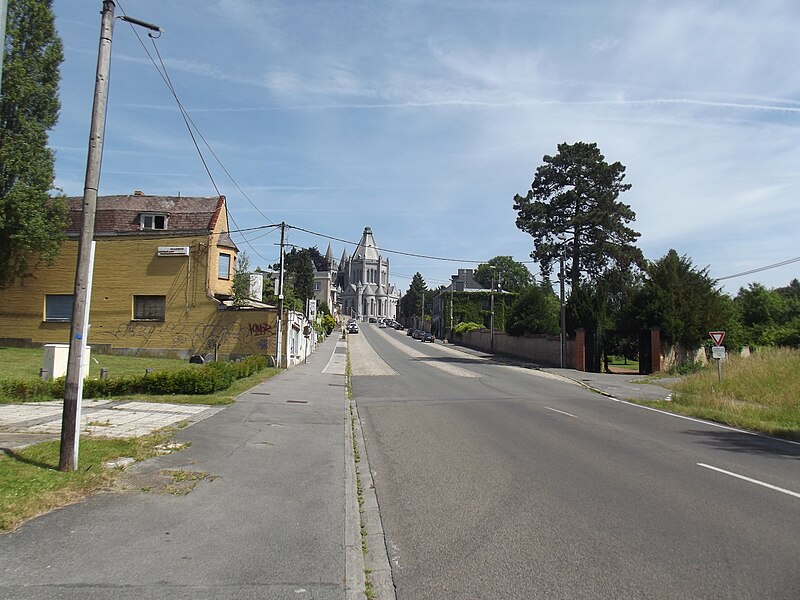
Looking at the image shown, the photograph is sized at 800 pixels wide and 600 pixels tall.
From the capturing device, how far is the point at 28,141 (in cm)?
3114

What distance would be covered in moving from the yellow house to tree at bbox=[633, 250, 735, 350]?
21.3 metres

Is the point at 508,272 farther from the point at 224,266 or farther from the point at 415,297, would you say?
the point at 224,266

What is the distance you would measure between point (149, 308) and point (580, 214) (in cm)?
2788

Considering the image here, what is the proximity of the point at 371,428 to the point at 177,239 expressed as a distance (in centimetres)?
2288

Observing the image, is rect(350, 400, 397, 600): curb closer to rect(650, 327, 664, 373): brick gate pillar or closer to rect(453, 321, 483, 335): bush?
rect(650, 327, 664, 373): brick gate pillar

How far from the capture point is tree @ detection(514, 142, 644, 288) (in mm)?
42656

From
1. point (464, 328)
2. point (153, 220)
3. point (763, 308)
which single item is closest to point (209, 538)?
point (153, 220)

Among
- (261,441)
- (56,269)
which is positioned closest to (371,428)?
(261,441)

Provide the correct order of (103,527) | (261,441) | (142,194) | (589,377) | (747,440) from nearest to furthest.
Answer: (103,527) → (261,441) → (747,440) → (589,377) → (142,194)

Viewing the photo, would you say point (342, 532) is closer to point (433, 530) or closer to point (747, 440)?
point (433, 530)

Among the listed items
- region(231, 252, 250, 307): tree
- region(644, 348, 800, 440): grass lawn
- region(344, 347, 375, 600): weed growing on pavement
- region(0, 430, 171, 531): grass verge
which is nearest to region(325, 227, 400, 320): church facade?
region(231, 252, 250, 307): tree

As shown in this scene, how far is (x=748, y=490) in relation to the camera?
7.71m

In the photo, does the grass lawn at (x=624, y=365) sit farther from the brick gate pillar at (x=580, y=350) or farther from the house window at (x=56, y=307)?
the house window at (x=56, y=307)

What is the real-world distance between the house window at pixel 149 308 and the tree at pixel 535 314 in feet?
89.4
